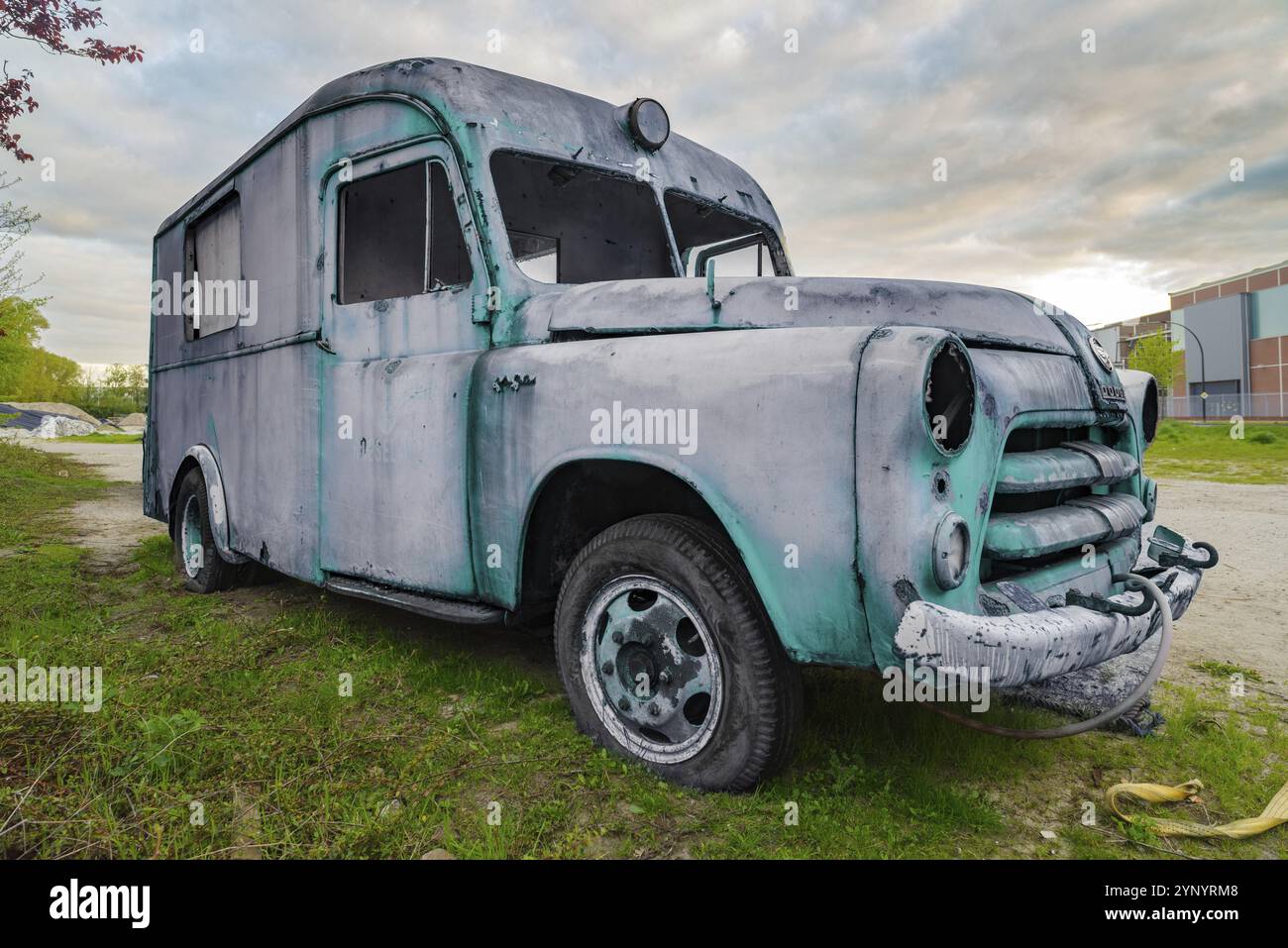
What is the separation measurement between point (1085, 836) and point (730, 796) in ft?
3.30

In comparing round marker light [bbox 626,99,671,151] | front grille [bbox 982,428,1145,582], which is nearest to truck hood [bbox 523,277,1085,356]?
front grille [bbox 982,428,1145,582]

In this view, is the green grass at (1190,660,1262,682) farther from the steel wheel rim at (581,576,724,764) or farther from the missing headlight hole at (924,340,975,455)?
the steel wheel rim at (581,576,724,764)

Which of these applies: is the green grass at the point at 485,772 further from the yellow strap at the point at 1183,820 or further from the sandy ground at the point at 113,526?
the sandy ground at the point at 113,526

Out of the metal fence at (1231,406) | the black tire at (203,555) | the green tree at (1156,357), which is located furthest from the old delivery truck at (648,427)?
the metal fence at (1231,406)

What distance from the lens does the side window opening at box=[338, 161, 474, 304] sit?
3.18 metres

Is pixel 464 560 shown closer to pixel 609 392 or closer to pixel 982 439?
pixel 609 392

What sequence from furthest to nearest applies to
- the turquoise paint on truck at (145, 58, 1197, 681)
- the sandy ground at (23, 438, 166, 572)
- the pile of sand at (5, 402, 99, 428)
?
the pile of sand at (5, 402, 99, 428) → the sandy ground at (23, 438, 166, 572) → the turquoise paint on truck at (145, 58, 1197, 681)

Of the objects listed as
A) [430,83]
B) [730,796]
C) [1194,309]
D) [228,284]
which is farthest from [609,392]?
Answer: [1194,309]

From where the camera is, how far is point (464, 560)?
310 cm

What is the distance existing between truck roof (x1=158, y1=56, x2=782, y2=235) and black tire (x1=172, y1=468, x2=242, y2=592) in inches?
100

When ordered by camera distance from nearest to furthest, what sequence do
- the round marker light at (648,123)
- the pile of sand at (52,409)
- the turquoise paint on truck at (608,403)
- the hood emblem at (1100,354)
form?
the turquoise paint on truck at (608,403) < the hood emblem at (1100,354) < the round marker light at (648,123) < the pile of sand at (52,409)

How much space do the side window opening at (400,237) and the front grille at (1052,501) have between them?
2.08 meters

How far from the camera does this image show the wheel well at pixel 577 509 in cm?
273

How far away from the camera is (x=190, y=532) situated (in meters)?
5.43
